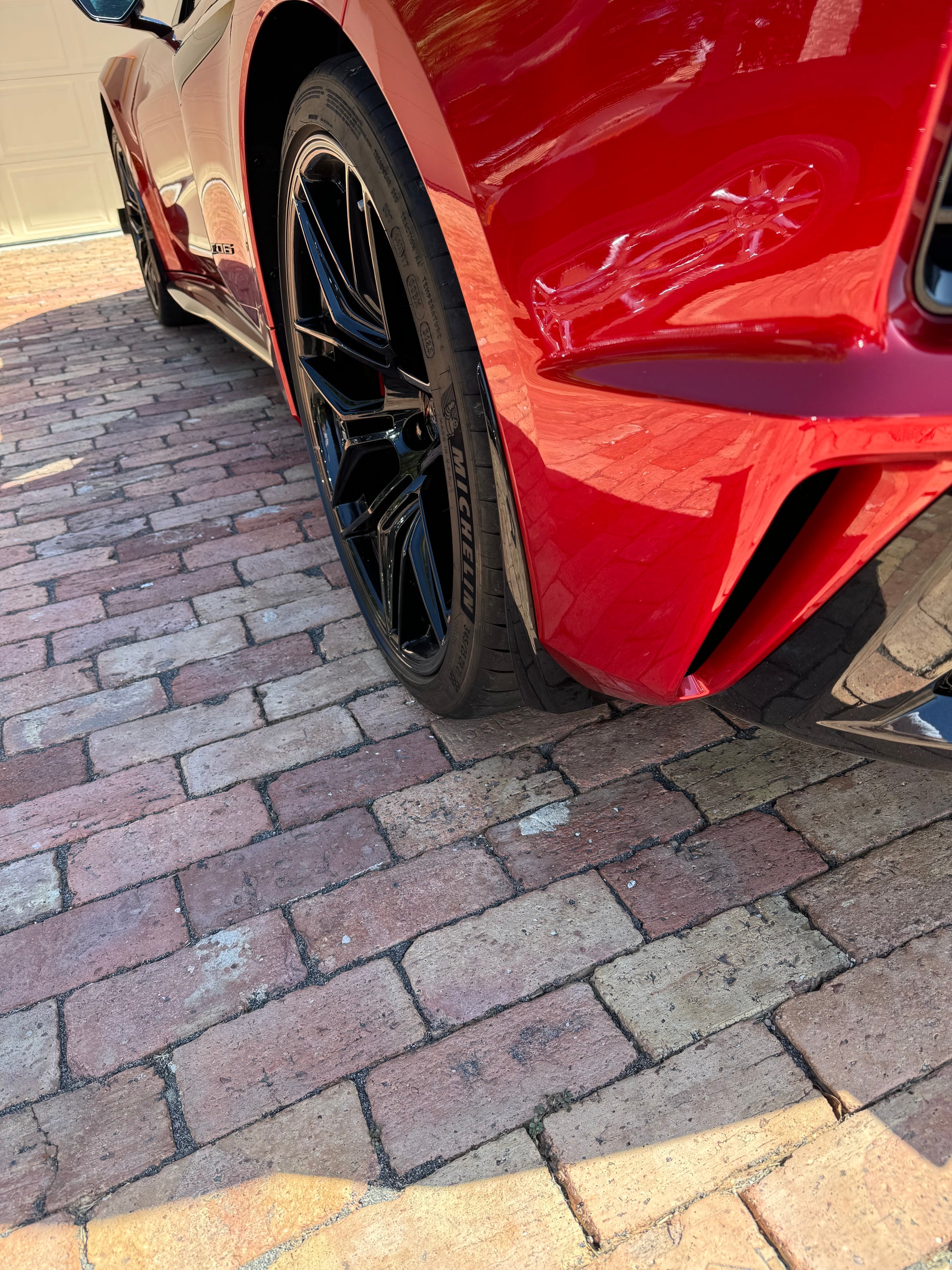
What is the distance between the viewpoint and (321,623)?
2.30 meters

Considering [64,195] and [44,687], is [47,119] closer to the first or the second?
[64,195]

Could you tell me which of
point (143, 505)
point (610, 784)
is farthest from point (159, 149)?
point (610, 784)

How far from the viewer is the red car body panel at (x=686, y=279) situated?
73 cm

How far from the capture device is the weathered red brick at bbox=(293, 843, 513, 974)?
1445mm

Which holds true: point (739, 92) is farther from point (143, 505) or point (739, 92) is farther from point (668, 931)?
point (143, 505)

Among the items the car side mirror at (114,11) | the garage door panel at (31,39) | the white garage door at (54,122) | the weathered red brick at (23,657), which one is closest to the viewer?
the weathered red brick at (23,657)

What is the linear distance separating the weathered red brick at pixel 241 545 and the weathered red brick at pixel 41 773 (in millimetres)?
833

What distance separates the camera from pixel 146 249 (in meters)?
4.74

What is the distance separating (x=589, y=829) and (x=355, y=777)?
48 cm

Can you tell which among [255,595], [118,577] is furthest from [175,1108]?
[118,577]

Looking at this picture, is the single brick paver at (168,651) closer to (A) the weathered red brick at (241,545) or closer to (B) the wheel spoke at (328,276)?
(A) the weathered red brick at (241,545)

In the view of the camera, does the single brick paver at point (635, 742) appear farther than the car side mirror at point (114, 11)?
No

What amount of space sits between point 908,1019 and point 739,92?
1.15 meters

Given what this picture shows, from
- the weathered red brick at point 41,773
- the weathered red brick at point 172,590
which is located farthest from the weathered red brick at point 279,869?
the weathered red brick at point 172,590
